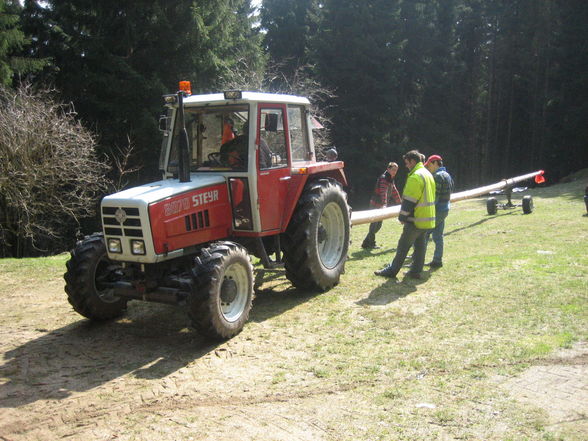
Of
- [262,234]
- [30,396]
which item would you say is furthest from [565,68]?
[30,396]

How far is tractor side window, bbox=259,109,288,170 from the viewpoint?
671cm

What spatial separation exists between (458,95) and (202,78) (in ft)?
76.3

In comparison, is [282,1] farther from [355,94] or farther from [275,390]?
[275,390]

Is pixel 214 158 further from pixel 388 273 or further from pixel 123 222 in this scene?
pixel 388 273

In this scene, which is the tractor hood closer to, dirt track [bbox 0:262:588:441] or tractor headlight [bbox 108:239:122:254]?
tractor headlight [bbox 108:239:122:254]

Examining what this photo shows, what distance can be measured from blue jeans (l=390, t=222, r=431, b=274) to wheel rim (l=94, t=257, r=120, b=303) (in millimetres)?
4257

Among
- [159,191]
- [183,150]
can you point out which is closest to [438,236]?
[183,150]

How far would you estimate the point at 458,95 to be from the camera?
39281 mm

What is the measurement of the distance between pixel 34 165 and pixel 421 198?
499 inches

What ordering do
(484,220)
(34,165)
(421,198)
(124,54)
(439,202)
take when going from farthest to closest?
(124,54), (34,165), (484,220), (439,202), (421,198)

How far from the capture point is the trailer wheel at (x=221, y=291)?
549 cm

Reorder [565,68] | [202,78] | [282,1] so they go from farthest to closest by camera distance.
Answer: [282,1] → [565,68] → [202,78]

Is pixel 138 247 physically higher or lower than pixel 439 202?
higher

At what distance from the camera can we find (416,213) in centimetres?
815
